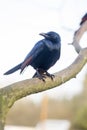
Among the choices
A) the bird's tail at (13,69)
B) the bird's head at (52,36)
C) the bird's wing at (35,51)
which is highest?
the bird's head at (52,36)

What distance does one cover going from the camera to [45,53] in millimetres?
1886

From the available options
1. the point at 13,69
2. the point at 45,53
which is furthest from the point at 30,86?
the point at 45,53

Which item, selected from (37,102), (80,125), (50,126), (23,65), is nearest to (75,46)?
(23,65)

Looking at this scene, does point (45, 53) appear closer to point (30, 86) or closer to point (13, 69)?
point (13, 69)

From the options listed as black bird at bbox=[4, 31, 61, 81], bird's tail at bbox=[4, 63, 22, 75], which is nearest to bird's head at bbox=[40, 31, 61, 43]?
black bird at bbox=[4, 31, 61, 81]

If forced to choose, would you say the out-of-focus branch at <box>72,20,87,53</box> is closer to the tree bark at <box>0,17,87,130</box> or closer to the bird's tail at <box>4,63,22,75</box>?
the tree bark at <box>0,17,87,130</box>

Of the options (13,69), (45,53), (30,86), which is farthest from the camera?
(45,53)

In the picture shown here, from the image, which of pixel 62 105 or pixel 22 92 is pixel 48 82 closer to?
pixel 22 92

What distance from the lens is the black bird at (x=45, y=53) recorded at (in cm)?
185

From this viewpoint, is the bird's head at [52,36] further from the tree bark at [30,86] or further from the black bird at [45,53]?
the tree bark at [30,86]

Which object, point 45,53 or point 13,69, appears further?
point 45,53

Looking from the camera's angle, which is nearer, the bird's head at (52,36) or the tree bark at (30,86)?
the tree bark at (30,86)

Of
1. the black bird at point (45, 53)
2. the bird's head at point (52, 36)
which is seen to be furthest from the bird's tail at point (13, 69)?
the bird's head at point (52, 36)

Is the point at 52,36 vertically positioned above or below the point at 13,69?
above
